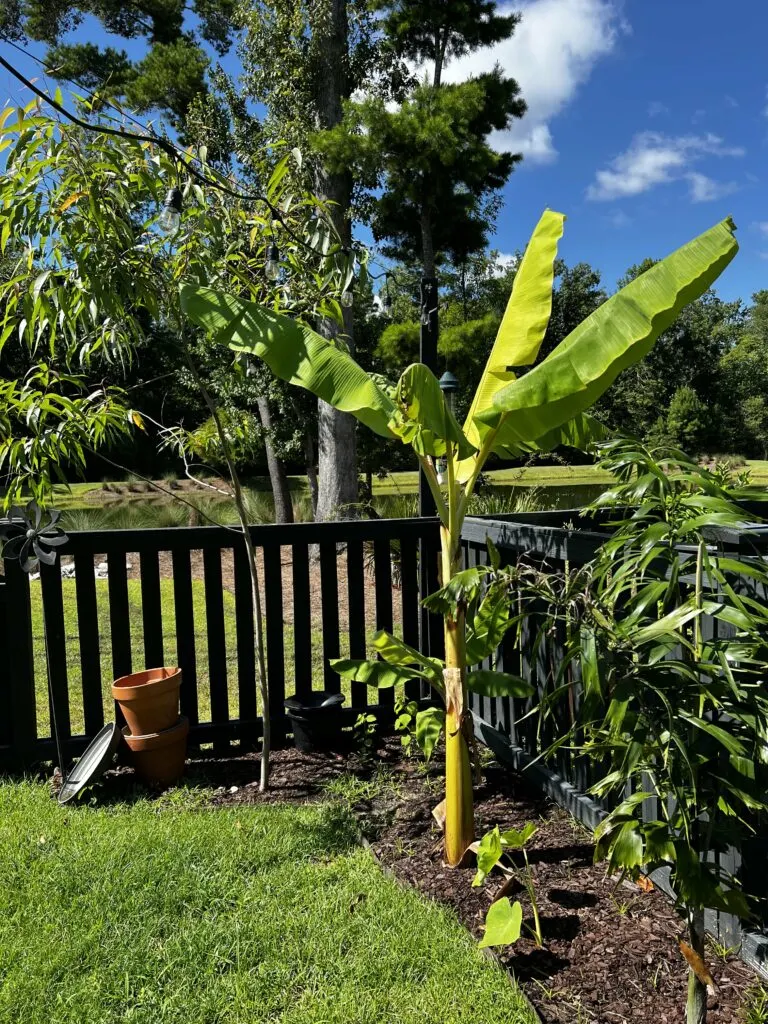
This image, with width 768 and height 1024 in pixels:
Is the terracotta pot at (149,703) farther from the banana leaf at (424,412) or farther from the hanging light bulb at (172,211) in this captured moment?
the hanging light bulb at (172,211)

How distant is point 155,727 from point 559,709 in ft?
6.30

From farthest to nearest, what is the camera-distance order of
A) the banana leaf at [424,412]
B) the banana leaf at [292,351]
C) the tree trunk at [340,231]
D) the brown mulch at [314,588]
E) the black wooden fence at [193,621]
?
the tree trunk at [340,231]
the brown mulch at [314,588]
the black wooden fence at [193,621]
the banana leaf at [292,351]
the banana leaf at [424,412]

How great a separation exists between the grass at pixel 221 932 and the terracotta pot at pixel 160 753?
1.27ft

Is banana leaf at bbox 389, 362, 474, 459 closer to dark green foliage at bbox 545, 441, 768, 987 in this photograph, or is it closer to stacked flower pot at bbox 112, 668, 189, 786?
dark green foliage at bbox 545, 441, 768, 987

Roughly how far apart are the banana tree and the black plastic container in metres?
0.78

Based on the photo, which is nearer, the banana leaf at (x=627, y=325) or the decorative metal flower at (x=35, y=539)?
the banana leaf at (x=627, y=325)

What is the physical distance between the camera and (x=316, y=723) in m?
3.70

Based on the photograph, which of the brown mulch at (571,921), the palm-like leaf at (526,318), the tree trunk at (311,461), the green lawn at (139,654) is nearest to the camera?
the brown mulch at (571,921)

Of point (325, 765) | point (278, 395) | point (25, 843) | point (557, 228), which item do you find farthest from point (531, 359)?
point (278, 395)

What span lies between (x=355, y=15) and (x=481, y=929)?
13.3 meters

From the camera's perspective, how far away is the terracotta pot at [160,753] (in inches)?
129

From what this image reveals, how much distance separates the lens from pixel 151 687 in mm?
3307

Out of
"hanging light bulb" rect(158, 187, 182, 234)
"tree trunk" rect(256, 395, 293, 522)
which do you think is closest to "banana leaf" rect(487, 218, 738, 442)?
"hanging light bulb" rect(158, 187, 182, 234)

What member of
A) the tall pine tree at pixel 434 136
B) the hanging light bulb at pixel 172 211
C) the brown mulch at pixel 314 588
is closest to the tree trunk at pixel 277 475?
the brown mulch at pixel 314 588
